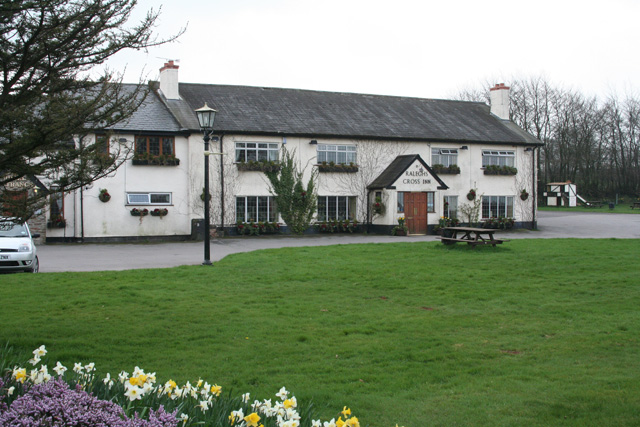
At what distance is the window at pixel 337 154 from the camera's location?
30.5 metres

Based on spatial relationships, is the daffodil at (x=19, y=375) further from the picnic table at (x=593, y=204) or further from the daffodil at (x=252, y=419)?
the picnic table at (x=593, y=204)

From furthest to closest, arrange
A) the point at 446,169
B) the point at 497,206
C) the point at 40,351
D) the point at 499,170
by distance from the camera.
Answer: the point at 497,206 < the point at 499,170 < the point at 446,169 < the point at 40,351

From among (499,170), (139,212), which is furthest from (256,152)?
(499,170)

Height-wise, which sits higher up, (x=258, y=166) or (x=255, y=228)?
(x=258, y=166)

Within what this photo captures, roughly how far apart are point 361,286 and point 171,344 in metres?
5.63

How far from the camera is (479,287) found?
40.0 ft

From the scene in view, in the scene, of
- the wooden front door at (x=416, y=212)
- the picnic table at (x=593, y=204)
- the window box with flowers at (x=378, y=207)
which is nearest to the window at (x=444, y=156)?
the wooden front door at (x=416, y=212)

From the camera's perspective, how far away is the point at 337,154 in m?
30.9

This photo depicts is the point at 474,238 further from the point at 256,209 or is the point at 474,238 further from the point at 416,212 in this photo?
the point at 256,209

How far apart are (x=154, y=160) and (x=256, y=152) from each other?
15.5 feet

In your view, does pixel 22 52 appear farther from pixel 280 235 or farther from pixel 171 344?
pixel 280 235

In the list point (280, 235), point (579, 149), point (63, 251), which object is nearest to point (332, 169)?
point (280, 235)

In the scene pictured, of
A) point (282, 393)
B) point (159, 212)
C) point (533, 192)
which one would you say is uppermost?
point (533, 192)

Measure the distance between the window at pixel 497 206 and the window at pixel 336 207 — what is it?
7.64m
